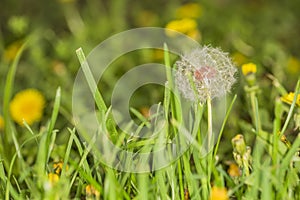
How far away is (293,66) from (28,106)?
900 millimetres

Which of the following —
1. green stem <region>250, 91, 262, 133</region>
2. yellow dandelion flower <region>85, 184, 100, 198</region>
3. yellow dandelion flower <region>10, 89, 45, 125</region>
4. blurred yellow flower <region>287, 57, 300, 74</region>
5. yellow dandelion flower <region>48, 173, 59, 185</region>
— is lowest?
yellow dandelion flower <region>85, 184, 100, 198</region>

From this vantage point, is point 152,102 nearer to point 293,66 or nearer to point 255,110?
point 293,66

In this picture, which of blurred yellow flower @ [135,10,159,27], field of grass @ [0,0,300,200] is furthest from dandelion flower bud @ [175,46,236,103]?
blurred yellow flower @ [135,10,159,27]

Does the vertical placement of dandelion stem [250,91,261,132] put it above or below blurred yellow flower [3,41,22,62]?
below

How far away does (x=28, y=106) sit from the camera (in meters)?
2.02

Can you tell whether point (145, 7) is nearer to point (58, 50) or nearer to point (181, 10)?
point (181, 10)

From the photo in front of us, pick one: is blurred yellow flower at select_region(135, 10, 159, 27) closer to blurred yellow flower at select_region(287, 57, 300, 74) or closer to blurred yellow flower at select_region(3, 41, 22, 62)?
blurred yellow flower at select_region(3, 41, 22, 62)

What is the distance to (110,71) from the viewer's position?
229cm

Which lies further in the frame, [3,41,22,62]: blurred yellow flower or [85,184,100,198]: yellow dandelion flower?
[3,41,22,62]: blurred yellow flower

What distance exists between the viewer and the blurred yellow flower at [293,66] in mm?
2262

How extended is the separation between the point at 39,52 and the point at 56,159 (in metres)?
1.08

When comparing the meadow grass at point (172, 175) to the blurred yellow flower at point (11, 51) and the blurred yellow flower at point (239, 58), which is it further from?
the blurred yellow flower at point (11, 51)

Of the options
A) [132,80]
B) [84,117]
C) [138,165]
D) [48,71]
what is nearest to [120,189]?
[138,165]

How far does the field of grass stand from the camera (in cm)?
114
